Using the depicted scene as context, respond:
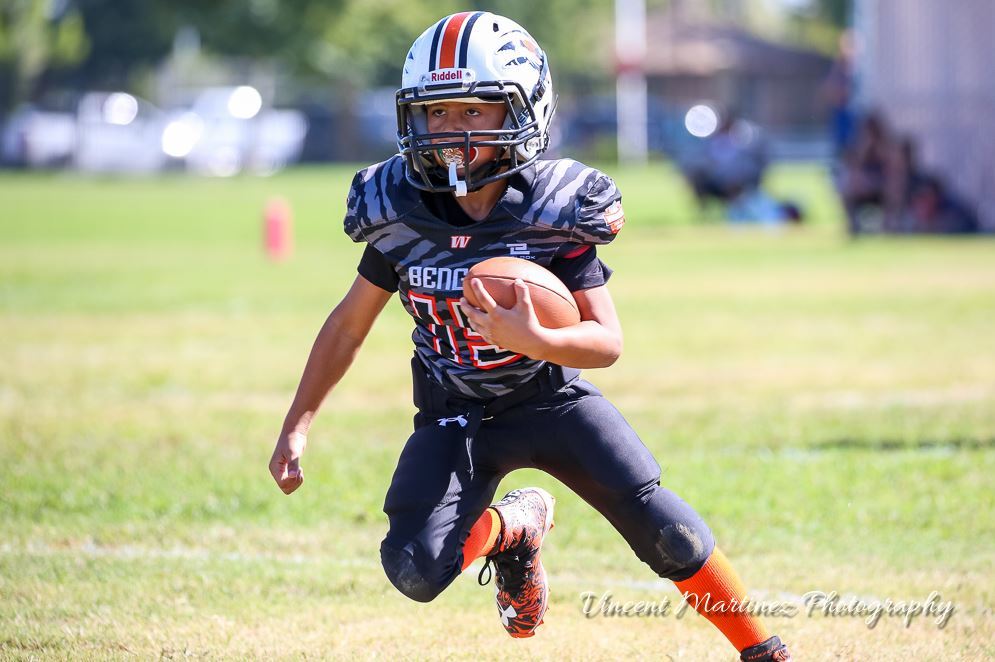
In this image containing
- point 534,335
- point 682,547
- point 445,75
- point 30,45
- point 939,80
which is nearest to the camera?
point 534,335

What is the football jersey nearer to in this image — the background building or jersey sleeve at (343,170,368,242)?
jersey sleeve at (343,170,368,242)

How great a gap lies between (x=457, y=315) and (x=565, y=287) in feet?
1.02

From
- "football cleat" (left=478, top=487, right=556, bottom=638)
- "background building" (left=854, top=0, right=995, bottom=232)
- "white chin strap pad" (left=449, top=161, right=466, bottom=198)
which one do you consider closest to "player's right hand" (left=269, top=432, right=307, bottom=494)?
"football cleat" (left=478, top=487, right=556, bottom=638)

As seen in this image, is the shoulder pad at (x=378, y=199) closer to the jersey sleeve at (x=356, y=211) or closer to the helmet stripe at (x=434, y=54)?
the jersey sleeve at (x=356, y=211)

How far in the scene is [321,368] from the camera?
407cm

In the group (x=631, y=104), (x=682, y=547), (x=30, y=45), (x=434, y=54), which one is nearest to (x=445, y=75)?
(x=434, y=54)

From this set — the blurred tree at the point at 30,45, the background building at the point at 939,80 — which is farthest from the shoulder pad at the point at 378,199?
the blurred tree at the point at 30,45

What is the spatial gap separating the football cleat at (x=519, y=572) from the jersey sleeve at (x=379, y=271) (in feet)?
2.33

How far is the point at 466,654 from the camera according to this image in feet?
13.4

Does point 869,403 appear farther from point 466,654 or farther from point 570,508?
point 466,654

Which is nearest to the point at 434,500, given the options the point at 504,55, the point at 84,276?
the point at 504,55

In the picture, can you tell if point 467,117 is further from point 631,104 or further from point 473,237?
point 631,104

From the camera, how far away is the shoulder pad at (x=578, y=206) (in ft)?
12.5

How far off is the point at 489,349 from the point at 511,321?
41cm
